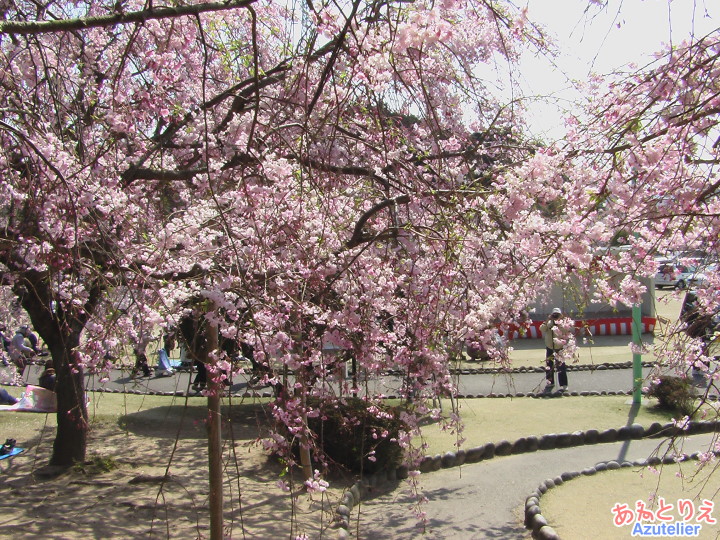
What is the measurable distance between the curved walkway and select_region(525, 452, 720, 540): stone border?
121 mm

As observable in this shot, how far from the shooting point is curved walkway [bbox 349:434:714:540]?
6.20 meters

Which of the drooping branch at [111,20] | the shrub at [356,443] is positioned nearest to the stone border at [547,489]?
the shrub at [356,443]

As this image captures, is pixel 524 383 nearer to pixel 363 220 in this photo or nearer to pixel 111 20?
pixel 363 220

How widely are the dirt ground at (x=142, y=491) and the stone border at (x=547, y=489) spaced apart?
176cm

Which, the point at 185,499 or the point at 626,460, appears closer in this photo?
the point at 185,499

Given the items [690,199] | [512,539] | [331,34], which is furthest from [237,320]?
[512,539]

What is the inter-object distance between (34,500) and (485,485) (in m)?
4.45

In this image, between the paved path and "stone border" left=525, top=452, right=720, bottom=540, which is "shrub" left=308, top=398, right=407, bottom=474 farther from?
the paved path

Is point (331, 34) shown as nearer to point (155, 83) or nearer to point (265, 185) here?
point (265, 185)

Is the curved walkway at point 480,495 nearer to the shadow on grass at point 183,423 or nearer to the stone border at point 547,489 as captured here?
the stone border at point 547,489

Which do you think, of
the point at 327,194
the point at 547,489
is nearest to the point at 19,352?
the point at 547,489

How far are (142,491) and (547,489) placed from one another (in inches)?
158

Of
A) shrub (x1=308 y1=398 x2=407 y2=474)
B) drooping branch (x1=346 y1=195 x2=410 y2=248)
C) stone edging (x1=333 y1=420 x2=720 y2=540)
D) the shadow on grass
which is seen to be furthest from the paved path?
drooping branch (x1=346 y1=195 x2=410 y2=248)

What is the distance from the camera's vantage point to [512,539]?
233 inches
